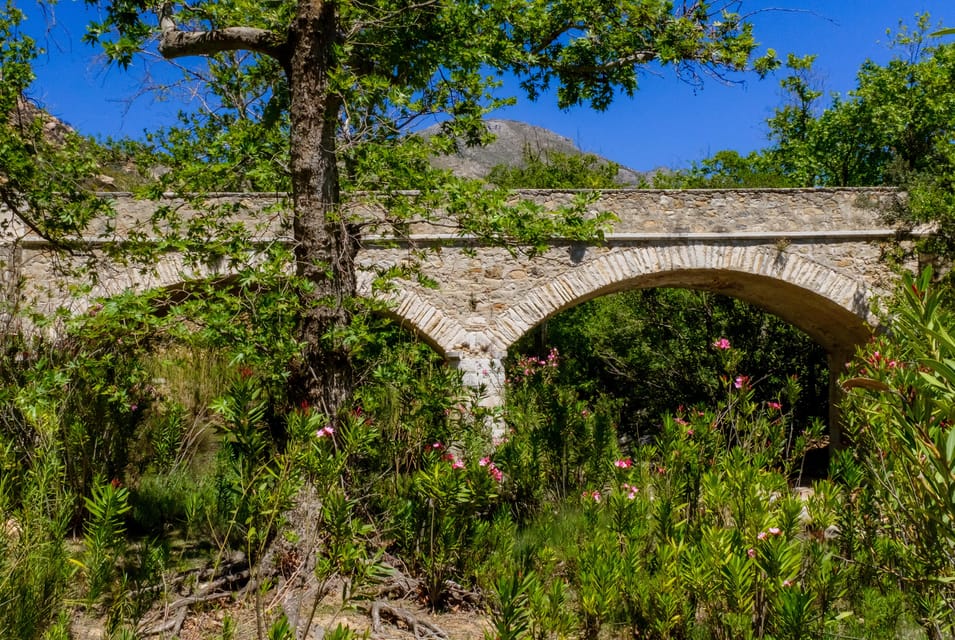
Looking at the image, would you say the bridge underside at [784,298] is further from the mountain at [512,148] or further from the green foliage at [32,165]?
the mountain at [512,148]

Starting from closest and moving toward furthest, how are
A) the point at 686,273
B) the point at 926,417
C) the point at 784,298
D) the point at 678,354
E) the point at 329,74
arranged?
the point at 926,417 < the point at 329,74 < the point at 686,273 < the point at 784,298 < the point at 678,354

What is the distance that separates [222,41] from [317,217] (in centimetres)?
139

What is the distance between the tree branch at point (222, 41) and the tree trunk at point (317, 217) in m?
0.22

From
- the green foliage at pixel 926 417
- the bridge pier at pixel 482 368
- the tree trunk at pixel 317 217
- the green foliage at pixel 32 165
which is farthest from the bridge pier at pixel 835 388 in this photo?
the green foliage at pixel 32 165

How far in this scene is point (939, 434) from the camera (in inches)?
53.6

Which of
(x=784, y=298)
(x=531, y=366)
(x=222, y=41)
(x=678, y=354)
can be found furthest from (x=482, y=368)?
(x=678, y=354)

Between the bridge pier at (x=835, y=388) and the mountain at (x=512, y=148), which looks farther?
the mountain at (x=512, y=148)

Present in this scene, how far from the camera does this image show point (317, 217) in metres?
4.53

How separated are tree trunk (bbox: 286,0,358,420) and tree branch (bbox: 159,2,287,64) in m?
0.22

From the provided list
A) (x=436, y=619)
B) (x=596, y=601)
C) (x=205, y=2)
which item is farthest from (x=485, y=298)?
(x=596, y=601)

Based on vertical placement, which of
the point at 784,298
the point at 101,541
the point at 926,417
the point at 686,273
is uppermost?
the point at 686,273

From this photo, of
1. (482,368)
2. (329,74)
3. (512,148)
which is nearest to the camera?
(329,74)

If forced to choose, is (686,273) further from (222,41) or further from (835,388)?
(222,41)

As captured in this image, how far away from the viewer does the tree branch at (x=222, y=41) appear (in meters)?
4.81
